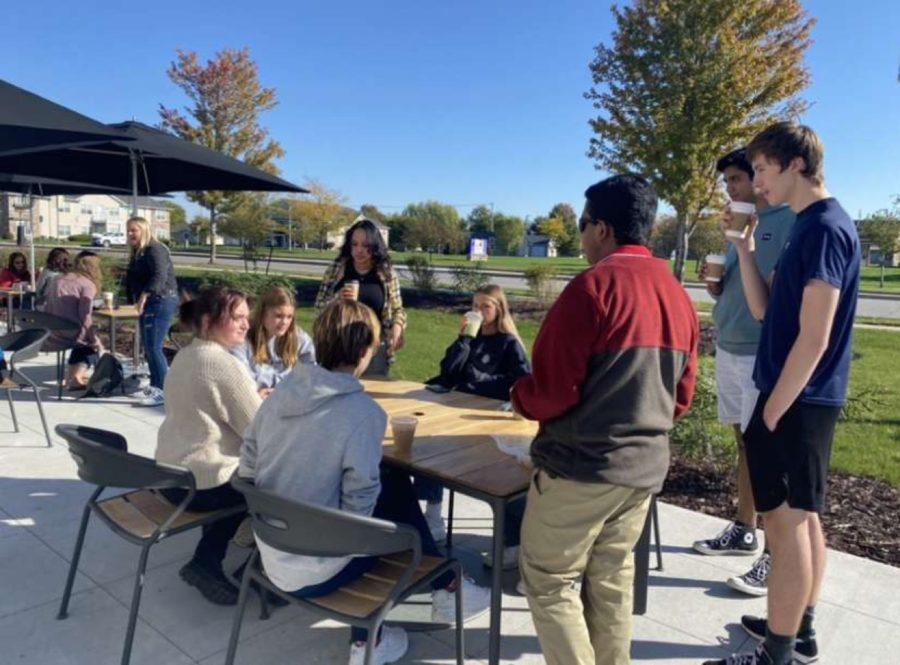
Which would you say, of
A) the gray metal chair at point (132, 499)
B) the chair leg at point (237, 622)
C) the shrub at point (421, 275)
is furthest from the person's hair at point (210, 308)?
the shrub at point (421, 275)

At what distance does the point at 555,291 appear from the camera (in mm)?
14984

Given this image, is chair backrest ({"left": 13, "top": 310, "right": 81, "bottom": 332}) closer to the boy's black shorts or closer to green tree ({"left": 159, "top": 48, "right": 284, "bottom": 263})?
the boy's black shorts

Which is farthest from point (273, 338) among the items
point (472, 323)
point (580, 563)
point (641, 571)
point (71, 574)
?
point (580, 563)

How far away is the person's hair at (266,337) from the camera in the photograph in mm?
3727

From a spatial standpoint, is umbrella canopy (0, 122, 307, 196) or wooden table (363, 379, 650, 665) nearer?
wooden table (363, 379, 650, 665)

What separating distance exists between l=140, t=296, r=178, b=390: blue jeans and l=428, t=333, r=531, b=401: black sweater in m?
3.28

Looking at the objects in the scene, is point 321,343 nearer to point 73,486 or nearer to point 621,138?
point 73,486

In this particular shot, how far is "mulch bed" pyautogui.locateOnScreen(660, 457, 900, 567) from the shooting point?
11.5ft

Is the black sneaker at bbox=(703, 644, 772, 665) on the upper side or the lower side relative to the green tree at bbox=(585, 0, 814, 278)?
lower

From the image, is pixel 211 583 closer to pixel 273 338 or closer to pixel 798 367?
pixel 273 338

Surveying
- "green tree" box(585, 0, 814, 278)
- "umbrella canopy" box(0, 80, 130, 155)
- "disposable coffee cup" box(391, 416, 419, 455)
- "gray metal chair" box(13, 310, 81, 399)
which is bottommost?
"gray metal chair" box(13, 310, 81, 399)

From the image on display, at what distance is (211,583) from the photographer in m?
2.76

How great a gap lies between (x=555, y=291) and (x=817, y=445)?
1301cm

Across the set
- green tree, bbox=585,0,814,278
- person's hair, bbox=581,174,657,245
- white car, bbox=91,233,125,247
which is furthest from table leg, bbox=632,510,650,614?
white car, bbox=91,233,125,247
